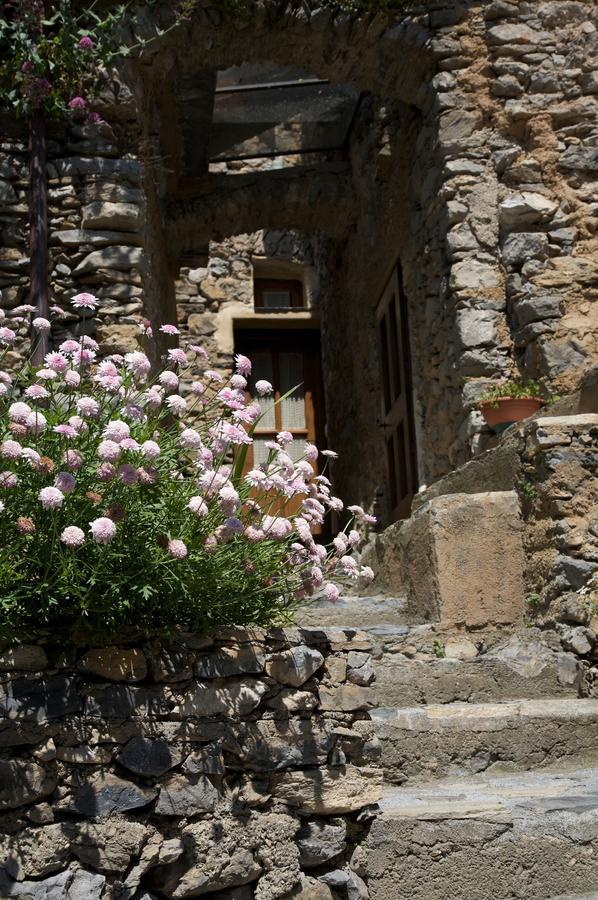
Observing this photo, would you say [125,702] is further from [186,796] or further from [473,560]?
[473,560]

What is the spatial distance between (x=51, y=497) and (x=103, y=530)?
5.0 inches

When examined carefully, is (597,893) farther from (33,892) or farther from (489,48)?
(489,48)

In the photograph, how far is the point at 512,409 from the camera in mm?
5785

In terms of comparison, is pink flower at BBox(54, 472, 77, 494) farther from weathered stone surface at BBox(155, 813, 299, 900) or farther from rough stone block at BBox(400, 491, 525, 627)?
rough stone block at BBox(400, 491, 525, 627)

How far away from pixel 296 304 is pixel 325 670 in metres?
9.77

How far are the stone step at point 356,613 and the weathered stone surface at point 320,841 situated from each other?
75.2 inches

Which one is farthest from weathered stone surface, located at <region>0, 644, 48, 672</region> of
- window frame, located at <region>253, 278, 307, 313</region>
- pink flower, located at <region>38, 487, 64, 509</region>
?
window frame, located at <region>253, 278, 307, 313</region>

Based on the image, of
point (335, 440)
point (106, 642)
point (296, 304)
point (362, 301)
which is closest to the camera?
point (106, 642)

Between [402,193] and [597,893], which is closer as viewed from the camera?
[597,893]

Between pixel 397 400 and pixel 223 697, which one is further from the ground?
pixel 397 400

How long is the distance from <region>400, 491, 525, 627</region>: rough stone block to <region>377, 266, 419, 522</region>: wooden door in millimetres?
2917

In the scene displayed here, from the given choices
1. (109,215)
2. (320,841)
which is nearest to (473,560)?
(320,841)

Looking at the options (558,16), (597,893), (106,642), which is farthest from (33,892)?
(558,16)

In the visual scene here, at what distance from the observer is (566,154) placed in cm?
642
